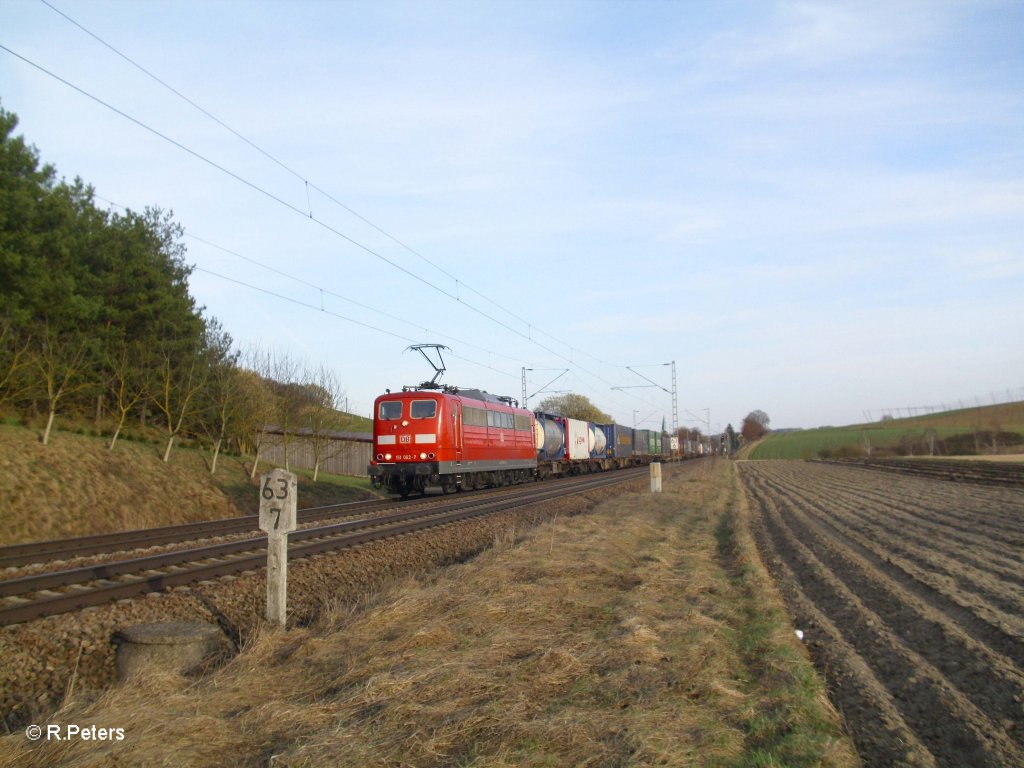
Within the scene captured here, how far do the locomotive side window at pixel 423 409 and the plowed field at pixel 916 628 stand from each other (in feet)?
35.9

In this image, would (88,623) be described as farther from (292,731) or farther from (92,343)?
(92,343)

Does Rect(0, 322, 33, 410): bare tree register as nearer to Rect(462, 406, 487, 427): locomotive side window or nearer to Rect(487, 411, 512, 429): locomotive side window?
Rect(462, 406, 487, 427): locomotive side window

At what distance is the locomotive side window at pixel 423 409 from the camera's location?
2300 cm

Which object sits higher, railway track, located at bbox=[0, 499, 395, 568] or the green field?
the green field

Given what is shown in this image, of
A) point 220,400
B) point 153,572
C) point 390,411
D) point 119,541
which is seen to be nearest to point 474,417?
point 390,411

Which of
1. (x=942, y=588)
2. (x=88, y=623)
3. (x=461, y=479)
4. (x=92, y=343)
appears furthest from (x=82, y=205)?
(x=942, y=588)

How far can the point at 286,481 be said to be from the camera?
23.4 ft

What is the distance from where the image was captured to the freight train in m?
22.9

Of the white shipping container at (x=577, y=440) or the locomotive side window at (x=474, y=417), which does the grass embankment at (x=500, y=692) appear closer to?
the locomotive side window at (x=474, y=417)

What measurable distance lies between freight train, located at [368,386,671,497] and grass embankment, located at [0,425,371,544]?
2.95 meters

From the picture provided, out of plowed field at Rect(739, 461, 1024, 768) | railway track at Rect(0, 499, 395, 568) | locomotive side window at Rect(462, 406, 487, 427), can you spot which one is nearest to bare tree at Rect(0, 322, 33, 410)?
railway track at Rect(0, 499, 395, 568)

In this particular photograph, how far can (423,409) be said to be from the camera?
23094 millimetres

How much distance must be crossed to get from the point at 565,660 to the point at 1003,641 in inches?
158

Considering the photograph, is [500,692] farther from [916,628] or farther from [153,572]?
[153,572]
